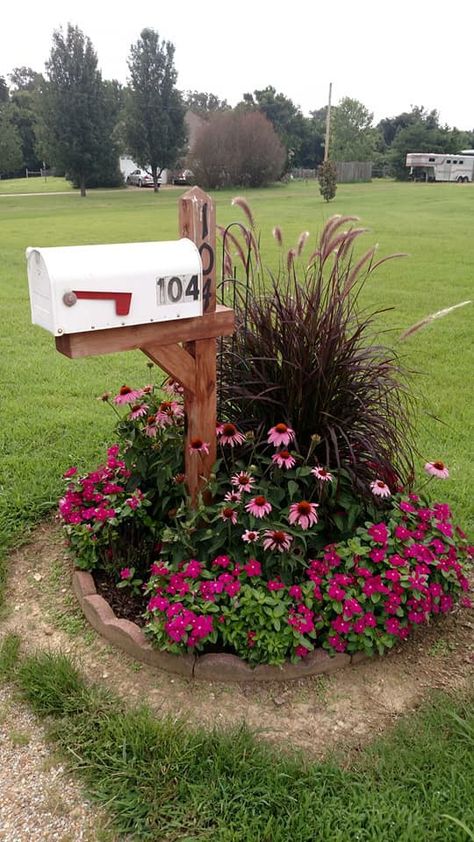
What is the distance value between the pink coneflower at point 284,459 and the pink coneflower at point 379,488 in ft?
1.15

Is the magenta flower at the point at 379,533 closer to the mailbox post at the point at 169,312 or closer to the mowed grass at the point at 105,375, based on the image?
the mailbox post at the point at 169,312

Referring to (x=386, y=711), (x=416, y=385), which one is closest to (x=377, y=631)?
(x=386, y=711)

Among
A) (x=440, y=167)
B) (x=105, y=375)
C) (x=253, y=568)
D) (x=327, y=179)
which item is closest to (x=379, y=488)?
(x=253, y=568)

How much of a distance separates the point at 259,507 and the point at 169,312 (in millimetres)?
772

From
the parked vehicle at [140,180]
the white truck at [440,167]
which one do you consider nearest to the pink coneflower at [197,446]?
the parked vehicle at [140,180]

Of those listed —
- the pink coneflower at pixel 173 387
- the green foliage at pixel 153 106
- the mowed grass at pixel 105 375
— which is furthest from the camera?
the green foliage at pixel 153 106

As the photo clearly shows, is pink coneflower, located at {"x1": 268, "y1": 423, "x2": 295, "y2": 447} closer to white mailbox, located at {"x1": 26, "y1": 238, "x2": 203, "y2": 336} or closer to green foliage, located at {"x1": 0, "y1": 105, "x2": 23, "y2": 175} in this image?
white mailbox, located at {"x1": 26, "y1": 238, "x2": 203, "y2": 336}

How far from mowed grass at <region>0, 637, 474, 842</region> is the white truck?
163 ft

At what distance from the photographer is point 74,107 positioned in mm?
34906

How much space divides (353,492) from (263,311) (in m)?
0.83

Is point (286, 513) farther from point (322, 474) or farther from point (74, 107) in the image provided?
point (74, 107)

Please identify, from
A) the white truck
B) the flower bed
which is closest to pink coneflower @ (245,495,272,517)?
the flower bed

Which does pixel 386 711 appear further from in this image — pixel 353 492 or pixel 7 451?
pixel 7 451

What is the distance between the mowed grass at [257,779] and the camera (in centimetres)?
183
